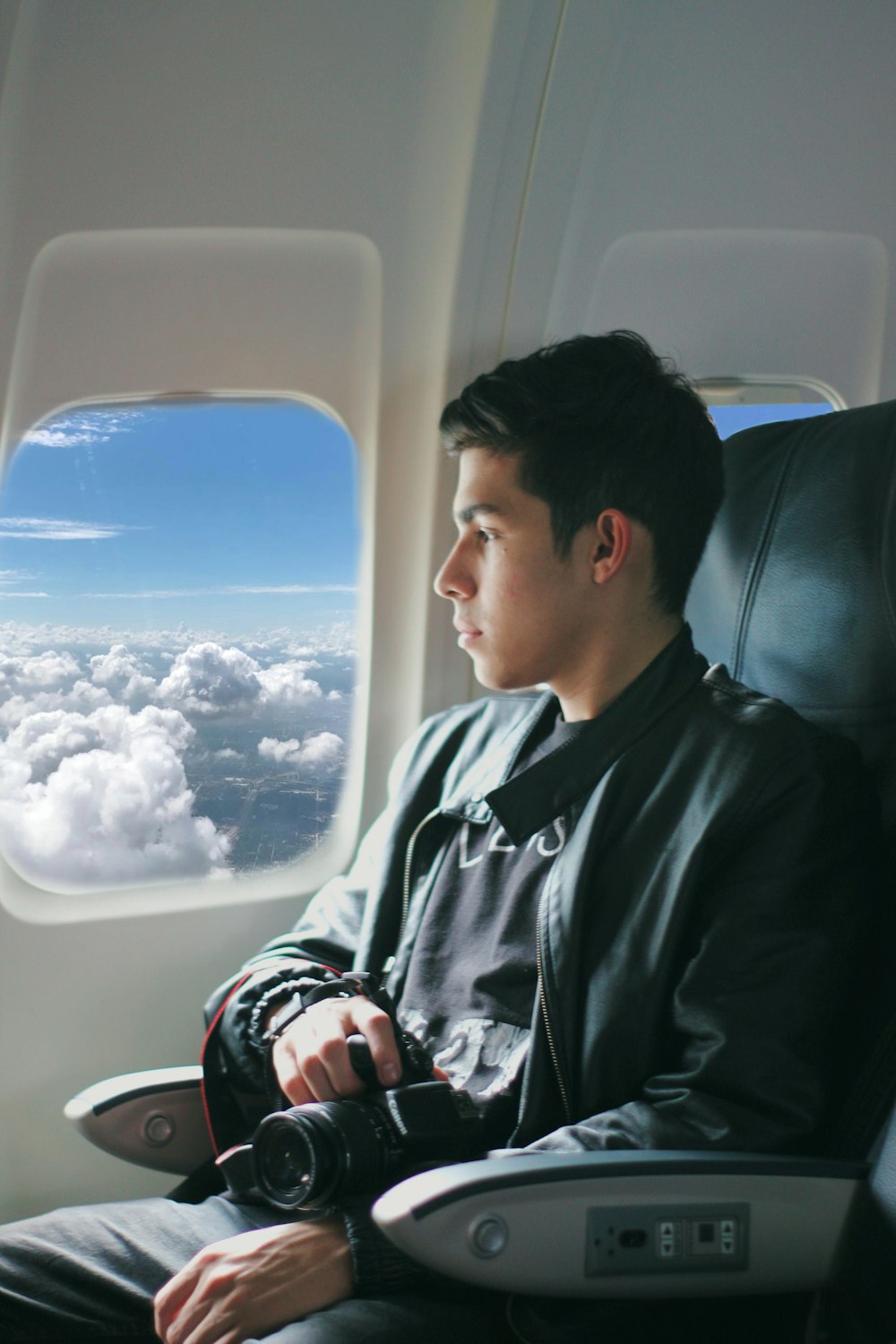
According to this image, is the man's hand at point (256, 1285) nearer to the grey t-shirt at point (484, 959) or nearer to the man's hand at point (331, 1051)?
the man's hand at point (331, 1051)

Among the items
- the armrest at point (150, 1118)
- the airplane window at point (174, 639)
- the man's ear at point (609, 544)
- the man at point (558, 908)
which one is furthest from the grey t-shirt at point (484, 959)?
the airplane window at point (174, 639)

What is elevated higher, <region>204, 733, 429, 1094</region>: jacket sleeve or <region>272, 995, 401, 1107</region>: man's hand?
<region>272, 995, 401, 1107</region>: man's hand

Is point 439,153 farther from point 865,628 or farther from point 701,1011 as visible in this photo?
point 701,1011

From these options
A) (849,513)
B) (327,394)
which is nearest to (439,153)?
(327,394)

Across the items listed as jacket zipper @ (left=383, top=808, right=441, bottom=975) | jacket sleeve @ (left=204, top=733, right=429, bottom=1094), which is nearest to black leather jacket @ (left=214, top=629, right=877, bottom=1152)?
jacket zipper @ (left=383, top=808, right=441, bottom=975)

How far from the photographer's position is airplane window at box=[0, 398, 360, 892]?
6.46 ft

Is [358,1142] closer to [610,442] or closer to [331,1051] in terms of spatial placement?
[331,1051]

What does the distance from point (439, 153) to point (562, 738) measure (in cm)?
111

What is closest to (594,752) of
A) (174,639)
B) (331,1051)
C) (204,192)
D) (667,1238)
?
(331,1051)

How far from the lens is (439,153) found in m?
2.09

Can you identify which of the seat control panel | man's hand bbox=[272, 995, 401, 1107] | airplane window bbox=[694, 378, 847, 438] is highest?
airplane window bbox=[694, 378, 847, 438]

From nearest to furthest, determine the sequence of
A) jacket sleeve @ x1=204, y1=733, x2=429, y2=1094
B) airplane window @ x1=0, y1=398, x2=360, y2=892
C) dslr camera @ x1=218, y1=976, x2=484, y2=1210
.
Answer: dslr camera @ x1=218, y1=976, x2=484, y2=1210 → jacket sleeve @ x1=204, y1=733, x2=429, y2=1094 → airplane window @ x1=0, y1=398, x2=360, y2=892

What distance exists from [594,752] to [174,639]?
0.87 meters

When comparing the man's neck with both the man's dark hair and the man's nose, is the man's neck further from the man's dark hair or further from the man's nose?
the man's nose
